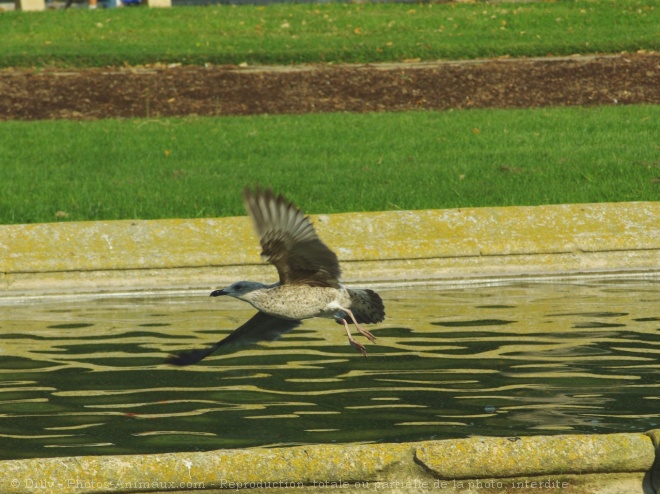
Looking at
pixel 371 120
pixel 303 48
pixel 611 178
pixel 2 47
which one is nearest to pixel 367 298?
pixel 611 178

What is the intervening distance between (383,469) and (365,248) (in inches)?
254

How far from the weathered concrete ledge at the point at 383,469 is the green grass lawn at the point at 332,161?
7.79 meters

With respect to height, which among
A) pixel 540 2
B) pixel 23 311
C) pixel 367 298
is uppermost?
pixel 540 2

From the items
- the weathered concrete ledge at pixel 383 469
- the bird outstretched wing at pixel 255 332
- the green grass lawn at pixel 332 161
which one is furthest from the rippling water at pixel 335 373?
the green grass lawn at pixel 332 161

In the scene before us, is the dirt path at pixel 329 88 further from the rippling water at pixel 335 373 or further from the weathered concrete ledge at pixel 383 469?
the weathered concrete ledge at pixel 383 469

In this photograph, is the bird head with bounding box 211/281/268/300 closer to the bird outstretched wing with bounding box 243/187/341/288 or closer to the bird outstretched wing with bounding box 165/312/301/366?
the bird outstretched wing with bounding box 243/187/341/288

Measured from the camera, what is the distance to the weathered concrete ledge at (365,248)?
12031mm

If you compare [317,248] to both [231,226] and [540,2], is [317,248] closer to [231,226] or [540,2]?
[231,226]

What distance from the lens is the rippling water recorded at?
7.54 metres

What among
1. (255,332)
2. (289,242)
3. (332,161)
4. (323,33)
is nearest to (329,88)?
(332,161)

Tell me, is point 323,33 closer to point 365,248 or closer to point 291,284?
point 365,248

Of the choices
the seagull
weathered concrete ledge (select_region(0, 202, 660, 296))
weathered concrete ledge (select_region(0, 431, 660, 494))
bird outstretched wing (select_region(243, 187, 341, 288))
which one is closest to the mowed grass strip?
weathered concrete ledge (select_region(0, 202, 660, 296))

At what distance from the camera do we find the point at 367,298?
8.26 meters

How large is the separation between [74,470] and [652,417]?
3.52 metres
